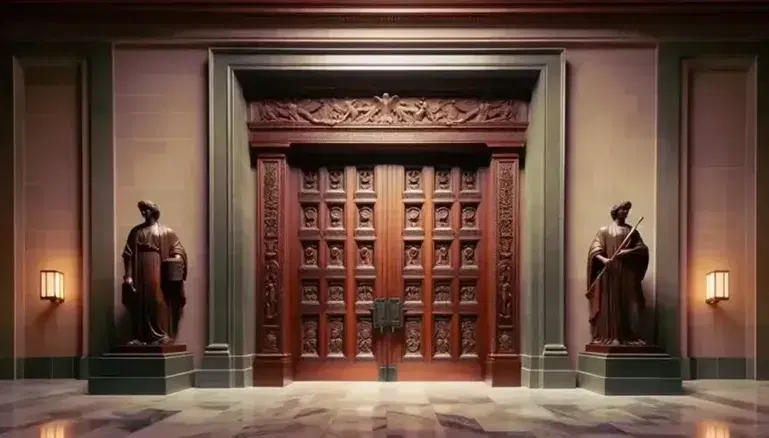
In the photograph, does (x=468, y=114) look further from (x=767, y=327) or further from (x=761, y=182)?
(x=767, y=327)

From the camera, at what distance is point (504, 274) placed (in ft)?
29.6

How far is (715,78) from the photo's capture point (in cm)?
907

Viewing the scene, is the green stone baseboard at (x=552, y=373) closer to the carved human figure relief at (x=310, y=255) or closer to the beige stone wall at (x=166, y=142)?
the carved human figure relief at (x=310, y=255)

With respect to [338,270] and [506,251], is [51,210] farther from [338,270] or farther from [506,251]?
[506,251]

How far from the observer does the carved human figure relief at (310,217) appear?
9.46m

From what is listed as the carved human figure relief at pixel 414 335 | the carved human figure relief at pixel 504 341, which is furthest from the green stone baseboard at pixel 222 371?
the carved human figure relief at pixel 504 341

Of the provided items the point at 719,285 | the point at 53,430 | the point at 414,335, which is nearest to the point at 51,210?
the point at 53,430

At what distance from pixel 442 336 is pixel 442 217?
5.45ft

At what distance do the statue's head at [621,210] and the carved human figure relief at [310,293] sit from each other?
161 inches

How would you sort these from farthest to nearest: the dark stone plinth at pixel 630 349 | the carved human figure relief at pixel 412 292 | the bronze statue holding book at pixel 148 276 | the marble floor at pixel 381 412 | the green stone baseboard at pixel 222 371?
the carved human figure relief at pixel 412 292 → the green stone baseboard at pixel 222 371 → the bronze statue holding book at pixel 148 276 → the dark stone plinth at pixel 630 349 → the marble floor at pixel 381 412

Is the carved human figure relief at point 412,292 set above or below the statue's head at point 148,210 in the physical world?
below

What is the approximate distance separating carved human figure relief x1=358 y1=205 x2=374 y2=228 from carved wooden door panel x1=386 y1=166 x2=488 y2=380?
0.33 metres

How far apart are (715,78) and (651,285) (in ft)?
9.66

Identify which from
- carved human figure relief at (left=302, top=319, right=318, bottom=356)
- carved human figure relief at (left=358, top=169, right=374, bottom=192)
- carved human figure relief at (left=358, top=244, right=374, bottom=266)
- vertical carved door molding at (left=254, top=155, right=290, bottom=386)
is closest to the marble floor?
vertical carved door molding at (left=254, top=155, right=290, bottom=386)
